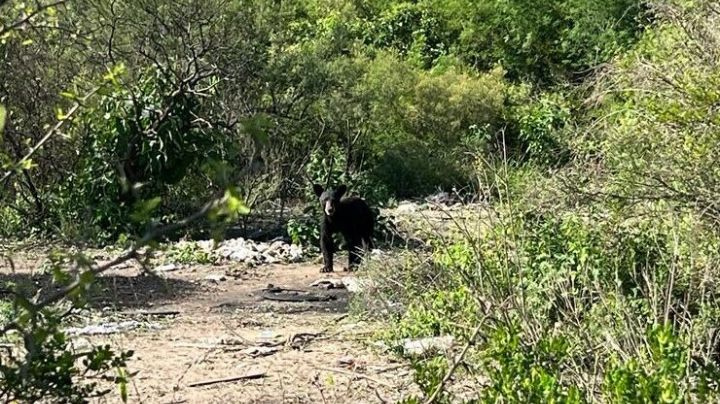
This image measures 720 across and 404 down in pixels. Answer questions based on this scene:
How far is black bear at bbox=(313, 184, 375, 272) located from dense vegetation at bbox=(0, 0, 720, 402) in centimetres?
137

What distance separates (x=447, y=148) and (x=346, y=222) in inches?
375

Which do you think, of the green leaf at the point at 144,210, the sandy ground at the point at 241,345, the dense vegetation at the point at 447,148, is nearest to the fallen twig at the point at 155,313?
the sandy ground at the point at 241,345

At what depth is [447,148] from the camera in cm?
2469

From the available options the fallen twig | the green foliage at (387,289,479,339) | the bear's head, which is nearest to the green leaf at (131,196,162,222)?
the green foliage at (387,289,479,339)

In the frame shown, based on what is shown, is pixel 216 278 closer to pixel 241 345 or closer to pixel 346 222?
pixel 346 222

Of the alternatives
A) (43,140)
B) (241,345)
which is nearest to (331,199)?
(241,345)

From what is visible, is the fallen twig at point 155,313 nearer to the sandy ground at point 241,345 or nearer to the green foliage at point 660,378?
the sandy ground at point 241,345

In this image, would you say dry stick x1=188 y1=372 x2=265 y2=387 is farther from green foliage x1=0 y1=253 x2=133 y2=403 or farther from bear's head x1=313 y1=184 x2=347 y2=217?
bear's head x1=313 y1=184 x2=347 y2=217

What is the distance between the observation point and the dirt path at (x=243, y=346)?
809cm

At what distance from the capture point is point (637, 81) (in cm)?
952

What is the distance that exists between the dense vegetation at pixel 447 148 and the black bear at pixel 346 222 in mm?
1367

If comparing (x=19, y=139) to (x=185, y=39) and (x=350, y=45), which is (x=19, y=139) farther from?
(x=350, y=45)

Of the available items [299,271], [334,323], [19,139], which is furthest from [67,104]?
[334,323]

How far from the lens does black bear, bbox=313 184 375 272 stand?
15070 millimetres
